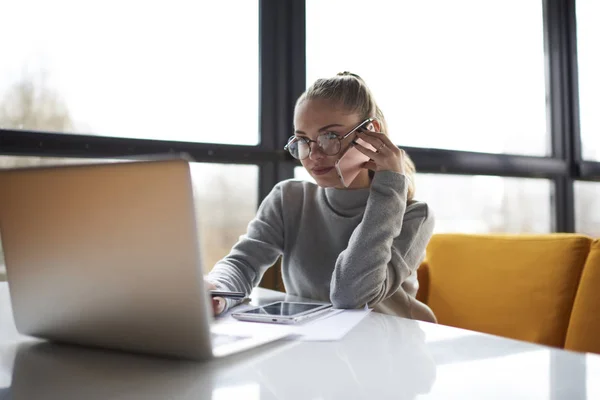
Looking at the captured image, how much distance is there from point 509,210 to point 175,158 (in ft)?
8.15

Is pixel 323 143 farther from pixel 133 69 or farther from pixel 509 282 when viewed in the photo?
pixel 133 69

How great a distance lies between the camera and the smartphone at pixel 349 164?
52.4 inches

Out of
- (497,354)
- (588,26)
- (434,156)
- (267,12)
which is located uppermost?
(588,26)

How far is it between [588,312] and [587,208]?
79.1 inches

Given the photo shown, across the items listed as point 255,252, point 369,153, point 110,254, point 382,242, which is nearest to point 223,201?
point 255,252

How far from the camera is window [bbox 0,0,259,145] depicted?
1.74 meters

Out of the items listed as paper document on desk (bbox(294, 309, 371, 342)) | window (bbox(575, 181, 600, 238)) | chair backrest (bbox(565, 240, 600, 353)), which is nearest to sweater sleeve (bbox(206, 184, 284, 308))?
paper document on desk (bbox(294, 309, 371, 342))

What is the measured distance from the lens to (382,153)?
1.28m

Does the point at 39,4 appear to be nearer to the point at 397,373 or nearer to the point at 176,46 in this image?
the point at 176,46

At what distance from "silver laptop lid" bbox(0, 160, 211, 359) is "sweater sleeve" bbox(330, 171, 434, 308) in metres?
0.53

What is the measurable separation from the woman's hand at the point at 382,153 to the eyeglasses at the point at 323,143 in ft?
0.13

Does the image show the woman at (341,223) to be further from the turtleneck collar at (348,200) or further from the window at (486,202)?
the window at (486,202)

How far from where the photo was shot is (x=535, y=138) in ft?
9.37

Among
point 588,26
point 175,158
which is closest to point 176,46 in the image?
point 175,158
